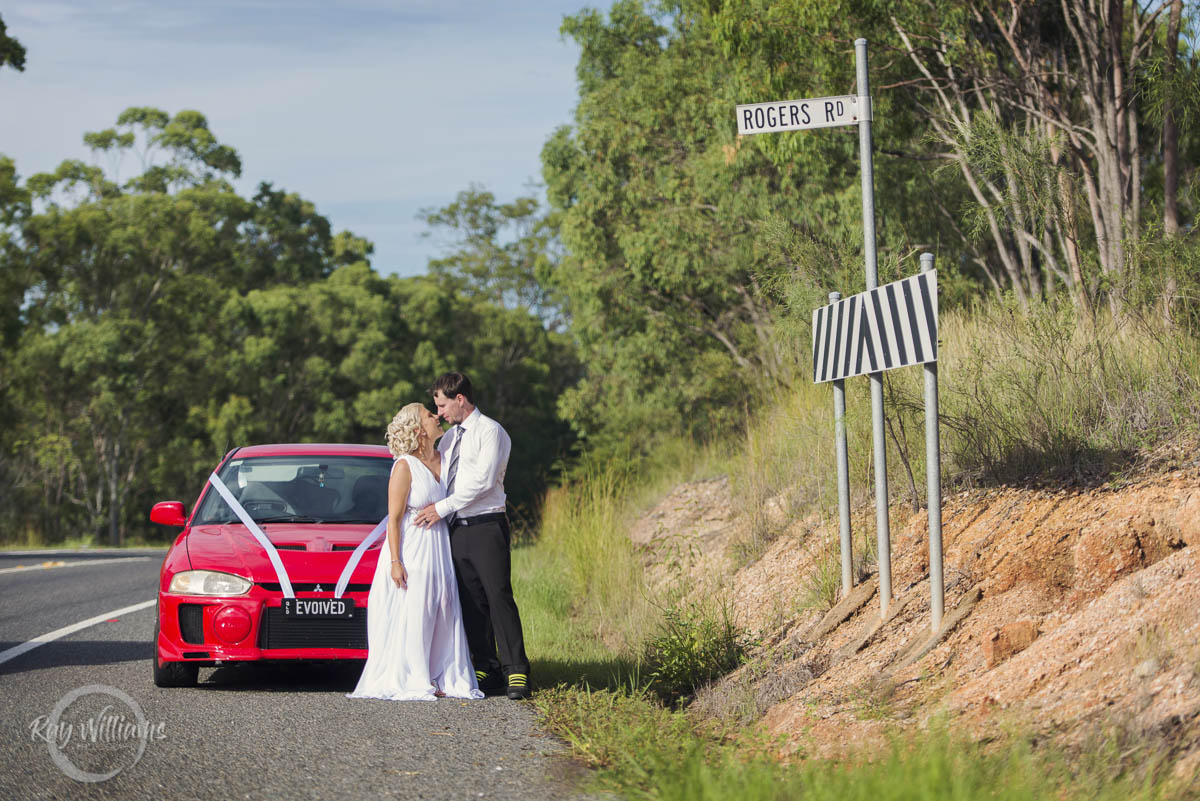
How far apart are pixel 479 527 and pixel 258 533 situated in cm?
143

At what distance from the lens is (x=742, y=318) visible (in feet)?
85.5

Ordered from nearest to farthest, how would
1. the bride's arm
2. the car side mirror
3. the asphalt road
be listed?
1. the asphalt road
2. the bride's arm
3. the car side mirror

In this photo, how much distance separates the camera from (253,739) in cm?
597

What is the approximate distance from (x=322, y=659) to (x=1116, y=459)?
4.98m

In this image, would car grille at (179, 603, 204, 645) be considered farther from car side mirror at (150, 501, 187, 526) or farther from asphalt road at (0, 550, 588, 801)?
car side mirror at (150, 501, 187, 526)

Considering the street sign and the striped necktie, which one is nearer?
the street sign

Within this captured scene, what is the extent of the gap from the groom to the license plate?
0.67 meters

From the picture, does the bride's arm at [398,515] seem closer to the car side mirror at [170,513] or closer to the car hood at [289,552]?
the car hood at [289,552]

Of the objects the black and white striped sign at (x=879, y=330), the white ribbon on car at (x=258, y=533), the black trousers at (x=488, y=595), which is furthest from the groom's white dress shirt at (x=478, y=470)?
the black and white striped sign at (x=879, y=330)

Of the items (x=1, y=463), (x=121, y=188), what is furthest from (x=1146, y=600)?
(x=121, y=188)

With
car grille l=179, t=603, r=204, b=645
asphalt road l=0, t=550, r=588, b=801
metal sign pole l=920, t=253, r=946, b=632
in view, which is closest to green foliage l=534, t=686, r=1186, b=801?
asphalt road l=0, t=550, r=588, b=801

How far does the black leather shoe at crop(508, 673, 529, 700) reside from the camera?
7219mm

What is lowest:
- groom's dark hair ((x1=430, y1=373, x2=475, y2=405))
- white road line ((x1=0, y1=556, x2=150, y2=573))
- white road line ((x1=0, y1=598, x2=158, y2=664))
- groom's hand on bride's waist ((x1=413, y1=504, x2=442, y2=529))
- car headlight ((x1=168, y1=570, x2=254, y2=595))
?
white road line ((x1=0, y1=556, x2=150, y2=573))

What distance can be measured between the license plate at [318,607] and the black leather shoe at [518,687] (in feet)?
3.45
